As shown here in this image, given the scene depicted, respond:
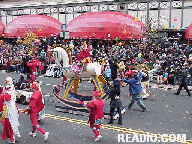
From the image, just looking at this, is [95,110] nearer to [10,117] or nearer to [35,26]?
[10,117]

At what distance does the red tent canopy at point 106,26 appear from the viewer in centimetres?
3150

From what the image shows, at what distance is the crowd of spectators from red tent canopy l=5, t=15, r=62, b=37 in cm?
427

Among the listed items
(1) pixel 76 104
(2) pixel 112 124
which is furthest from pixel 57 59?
(2) pixel 112 124

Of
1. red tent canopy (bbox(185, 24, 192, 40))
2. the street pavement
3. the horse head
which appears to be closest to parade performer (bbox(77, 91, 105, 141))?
the street pavement

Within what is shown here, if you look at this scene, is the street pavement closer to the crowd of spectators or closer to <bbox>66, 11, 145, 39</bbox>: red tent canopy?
the crowd of spectators

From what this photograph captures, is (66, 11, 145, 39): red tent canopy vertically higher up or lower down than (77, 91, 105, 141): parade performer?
higher up

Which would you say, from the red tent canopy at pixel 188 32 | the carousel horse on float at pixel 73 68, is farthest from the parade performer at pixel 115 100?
the red tent canopy at pixel 188 32

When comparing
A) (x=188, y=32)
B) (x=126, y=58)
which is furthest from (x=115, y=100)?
(x=188, y=32)

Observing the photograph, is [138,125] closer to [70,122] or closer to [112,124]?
[112,124]

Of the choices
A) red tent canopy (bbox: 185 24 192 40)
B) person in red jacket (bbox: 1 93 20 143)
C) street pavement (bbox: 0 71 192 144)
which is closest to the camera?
person in red jacket (bbox: 1 93 20 143)

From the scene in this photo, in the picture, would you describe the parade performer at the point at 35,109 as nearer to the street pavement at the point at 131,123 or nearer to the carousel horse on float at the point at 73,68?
the street pavement at the point at 131,123

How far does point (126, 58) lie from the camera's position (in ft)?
77.4

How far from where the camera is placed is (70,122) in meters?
11.4

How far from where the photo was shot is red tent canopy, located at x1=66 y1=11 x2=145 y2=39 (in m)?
31.5
